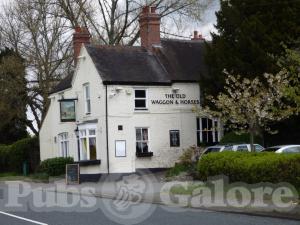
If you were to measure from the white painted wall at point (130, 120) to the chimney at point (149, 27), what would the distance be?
389 centimetres

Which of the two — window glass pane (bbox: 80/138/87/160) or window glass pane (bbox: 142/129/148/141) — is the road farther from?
window glass pane (bbox: 80/138/87/160)

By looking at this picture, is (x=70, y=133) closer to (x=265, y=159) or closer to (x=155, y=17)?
(x=155, y=17)

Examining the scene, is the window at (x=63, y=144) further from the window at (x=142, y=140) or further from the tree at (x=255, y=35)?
the tree at (x=255, y=35)

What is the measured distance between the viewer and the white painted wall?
121ft

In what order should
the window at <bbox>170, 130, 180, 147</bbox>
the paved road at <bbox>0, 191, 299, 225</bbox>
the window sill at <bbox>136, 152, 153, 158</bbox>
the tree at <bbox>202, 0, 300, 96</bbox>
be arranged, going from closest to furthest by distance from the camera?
1. the paved road at <bbox>0, 191, 299, 225</bbox>
2. the tree at <bbox>202, 0, 300, 96</bbox>
3. the window sill at <bbox>136, 152, 153, 158</bbox>
4. the window at <bbox>170, 130, 180, 147</bbox>

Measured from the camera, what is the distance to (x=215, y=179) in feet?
73.8

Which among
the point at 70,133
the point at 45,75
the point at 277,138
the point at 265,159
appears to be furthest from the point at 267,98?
the point at 45,75

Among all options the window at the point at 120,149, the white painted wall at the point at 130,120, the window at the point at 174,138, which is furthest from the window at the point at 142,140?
the window at the point at 174,138

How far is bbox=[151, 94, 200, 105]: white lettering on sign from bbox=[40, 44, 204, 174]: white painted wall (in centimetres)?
19

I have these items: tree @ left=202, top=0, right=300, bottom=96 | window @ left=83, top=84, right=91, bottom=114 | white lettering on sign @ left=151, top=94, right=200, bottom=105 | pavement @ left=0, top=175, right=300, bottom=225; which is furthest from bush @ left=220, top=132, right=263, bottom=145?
pavement @ left=0, top=175, right=300, bottom=225

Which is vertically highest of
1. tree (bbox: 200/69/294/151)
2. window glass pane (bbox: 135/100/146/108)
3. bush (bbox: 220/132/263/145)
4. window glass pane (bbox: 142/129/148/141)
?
window glass pane (bbox: 135/100/146/108)

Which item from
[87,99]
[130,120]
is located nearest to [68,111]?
[87,99]

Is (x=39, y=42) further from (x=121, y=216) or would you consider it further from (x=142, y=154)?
(x=121, y=216)

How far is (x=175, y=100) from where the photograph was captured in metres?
38.9
